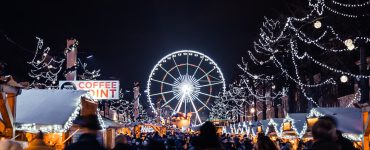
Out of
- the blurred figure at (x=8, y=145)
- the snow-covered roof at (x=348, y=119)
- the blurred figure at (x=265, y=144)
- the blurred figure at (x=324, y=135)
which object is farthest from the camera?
the snow-covered roof at (x=348, y=119)

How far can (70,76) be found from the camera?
33.9 metres

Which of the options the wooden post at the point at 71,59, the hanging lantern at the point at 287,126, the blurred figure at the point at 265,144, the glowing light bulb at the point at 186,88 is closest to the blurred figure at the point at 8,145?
the blurred figure at the point at 265,144

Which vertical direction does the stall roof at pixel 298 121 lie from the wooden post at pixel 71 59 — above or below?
below

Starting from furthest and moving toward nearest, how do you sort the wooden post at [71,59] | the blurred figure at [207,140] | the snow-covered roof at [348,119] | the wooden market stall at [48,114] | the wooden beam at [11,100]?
the wooden post at [71,59]
the snow-covered roof at [348,119]
the wooden market stall at [48,114]
the wooden beam at [11,100]
the blurred figure at [207,140]

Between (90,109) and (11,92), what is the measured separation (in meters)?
7.46

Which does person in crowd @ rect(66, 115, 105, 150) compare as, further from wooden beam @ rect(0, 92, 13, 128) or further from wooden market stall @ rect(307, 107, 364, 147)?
wooden market stall @ rect(307, 107, 364, 147)

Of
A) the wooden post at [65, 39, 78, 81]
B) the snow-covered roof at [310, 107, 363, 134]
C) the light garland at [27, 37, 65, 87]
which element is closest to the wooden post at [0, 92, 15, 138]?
the snow-covered roof at [310, 107, 363, 134]

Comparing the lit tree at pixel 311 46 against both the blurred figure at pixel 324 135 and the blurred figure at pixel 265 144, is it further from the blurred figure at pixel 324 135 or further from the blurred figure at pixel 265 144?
the blurred figure at pixel 324 135

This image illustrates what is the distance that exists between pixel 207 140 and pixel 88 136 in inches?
52.7

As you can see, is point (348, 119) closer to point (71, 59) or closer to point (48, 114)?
point (48, 114)

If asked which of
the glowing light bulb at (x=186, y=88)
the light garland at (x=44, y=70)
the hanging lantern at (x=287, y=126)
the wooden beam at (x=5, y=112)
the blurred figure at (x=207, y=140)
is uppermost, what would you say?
the light garland at (x=44, y=70)

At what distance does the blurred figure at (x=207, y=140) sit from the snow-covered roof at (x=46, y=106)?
11.1 metres

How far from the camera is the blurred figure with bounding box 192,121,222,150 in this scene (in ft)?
20.5

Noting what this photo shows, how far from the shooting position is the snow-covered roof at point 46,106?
55.6 ft
